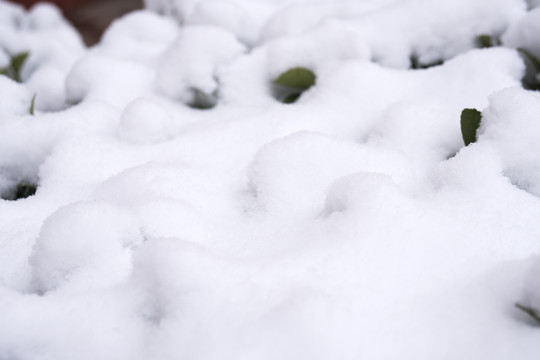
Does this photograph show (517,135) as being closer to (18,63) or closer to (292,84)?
(292,84)

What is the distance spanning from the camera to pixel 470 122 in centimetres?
66

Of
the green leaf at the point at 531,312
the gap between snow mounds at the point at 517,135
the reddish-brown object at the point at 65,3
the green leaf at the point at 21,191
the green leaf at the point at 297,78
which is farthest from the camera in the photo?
the reddish-brown object at the point at 65,3

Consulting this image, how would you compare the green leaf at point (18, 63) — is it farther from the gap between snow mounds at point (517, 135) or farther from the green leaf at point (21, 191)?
the gap between snow mounds at point (517, 135)

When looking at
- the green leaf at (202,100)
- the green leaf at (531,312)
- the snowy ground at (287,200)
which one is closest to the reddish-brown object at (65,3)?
the snowy ground at (287,200)

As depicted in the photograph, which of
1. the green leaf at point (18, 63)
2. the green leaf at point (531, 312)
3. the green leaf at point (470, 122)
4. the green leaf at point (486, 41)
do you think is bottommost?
the green leaf at point (18, 63)

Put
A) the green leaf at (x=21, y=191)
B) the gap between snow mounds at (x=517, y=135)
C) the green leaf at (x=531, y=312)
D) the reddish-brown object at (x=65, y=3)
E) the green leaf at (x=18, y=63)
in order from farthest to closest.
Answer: the reddish-brown object at (x=65, y=3)
the green leaf at (x=18, y=63)
the green leaf at (x=21, y=191)
the gap between snow mounds at (x=517, y=135)
the green leaf at (x=531, y=312)

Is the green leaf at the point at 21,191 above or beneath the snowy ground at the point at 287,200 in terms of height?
beneath

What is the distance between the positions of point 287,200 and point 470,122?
0.94 ft

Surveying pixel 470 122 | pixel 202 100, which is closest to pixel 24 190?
pixel 202 100

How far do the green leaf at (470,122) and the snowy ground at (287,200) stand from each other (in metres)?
0.02

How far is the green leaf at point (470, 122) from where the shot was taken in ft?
2.15

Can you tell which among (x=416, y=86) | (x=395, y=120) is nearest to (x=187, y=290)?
(x=395, y=120)

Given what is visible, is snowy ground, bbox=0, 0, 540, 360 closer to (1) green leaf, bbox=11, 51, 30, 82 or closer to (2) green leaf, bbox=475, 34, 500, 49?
(2) green leaf, bbox=475, 34, 500, 49

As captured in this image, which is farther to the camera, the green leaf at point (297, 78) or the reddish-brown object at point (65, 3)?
the reddish-brown object at point (65, 3)
